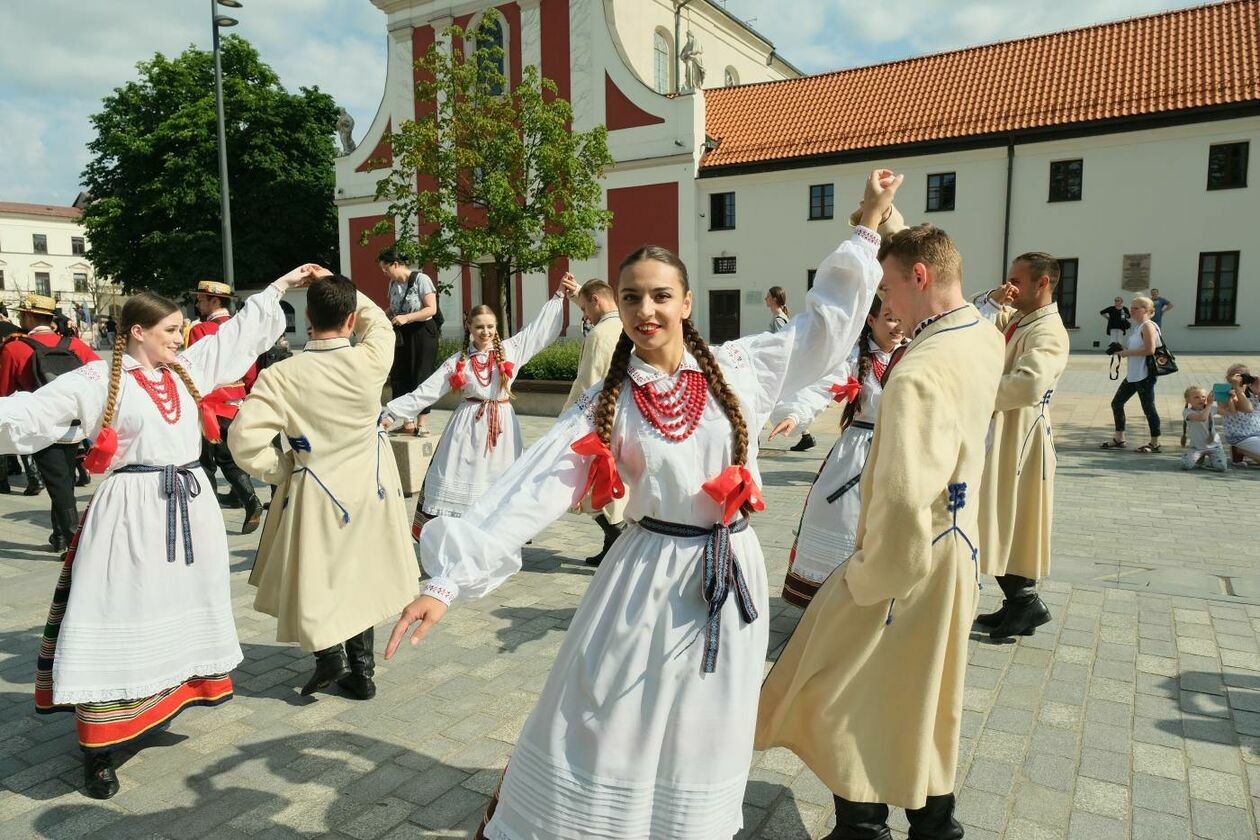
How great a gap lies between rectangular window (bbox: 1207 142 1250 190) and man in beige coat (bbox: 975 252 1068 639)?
23.9 m

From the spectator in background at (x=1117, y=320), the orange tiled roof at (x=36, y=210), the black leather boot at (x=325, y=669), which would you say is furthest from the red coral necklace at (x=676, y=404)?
the orange tiled roof at (x=36, y=210)

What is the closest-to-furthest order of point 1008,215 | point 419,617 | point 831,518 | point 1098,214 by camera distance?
point 419,617 < point 831,518 < point 1098,214 < point 1008,215

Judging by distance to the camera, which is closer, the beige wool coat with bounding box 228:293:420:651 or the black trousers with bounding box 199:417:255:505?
the beige wool coat with bounding box 228:293:420:651

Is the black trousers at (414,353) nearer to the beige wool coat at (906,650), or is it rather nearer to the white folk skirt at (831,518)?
the white folk skirt at (831,518)

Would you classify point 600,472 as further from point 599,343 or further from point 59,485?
point 59,485

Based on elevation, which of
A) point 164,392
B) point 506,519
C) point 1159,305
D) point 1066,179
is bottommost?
point 506,519

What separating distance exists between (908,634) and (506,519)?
1358mm

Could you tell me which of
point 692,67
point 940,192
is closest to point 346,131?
point 692,67

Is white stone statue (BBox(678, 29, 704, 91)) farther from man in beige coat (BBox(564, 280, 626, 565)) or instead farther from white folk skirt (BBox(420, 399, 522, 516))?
white folk skirt (BBox(420, 399, 522, 516))

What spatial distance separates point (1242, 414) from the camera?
1066 centimetres

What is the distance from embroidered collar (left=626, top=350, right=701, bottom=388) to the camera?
8.33ft

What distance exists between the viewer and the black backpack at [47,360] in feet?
27.6

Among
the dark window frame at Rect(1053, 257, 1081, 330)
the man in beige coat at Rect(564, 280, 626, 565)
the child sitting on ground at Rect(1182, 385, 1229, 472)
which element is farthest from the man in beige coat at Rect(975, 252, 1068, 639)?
the dark window frame at Rect(1053, 257, 1081, 330)

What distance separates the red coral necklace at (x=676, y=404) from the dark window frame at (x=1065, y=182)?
88.9ft
